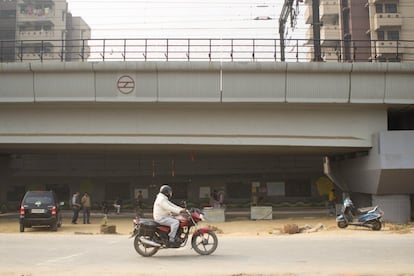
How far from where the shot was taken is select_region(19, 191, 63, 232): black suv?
59.2ft

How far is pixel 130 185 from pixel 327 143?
19710mm

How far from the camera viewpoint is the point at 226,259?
9586 millimetres

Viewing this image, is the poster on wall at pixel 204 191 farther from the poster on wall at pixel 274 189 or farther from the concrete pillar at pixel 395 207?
the concrete pillar at pixel 395 207

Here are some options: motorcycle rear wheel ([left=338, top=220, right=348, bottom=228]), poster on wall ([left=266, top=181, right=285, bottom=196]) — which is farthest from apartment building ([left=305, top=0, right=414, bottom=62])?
motorcycle rear wheel ([left=338, top=220, right=348, bottom=228])

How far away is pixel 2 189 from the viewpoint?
3600 centimetres

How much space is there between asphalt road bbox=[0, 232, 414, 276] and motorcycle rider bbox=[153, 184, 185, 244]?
59cm

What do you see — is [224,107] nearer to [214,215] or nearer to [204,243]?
[214,215]

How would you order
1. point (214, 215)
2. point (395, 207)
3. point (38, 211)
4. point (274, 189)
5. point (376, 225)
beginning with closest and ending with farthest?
point (376, 225)
point (38, 211)
point (395, 207)
point (214, 215)
point (274, 189)

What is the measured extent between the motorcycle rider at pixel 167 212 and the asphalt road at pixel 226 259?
59 centimetres

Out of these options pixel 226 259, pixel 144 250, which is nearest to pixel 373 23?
pixel 226 259

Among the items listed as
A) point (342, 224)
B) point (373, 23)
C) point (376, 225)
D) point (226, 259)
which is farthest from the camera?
point (373, 23)

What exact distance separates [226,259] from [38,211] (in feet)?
37.0

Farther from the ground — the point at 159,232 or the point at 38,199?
the point at 159,232

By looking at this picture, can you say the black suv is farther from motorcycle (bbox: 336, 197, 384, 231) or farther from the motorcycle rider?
motorcycle (bbox: 336, 197, 384, 231)
